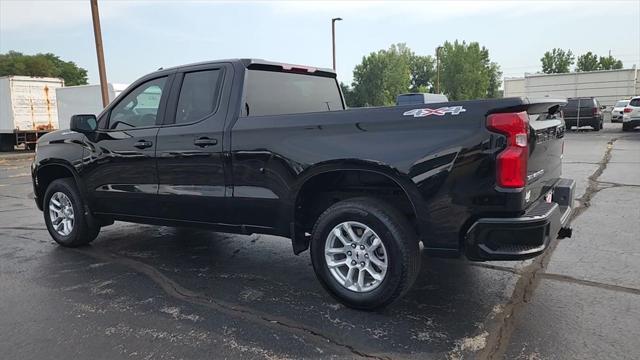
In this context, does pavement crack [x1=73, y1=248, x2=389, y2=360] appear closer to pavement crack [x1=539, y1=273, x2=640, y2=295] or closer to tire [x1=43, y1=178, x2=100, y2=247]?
tire [x1=43, y1=178, x2=100, y2=247]

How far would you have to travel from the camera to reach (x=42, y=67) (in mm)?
80375

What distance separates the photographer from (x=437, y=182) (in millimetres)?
3354

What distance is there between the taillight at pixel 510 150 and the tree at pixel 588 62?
9349 cm

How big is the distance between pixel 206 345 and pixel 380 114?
6.26 feet

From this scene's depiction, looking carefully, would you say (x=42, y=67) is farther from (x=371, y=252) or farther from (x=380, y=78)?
(x=371, y=252)

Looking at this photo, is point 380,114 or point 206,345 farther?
point 380,114

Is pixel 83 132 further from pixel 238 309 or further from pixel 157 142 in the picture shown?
pixel 238 309

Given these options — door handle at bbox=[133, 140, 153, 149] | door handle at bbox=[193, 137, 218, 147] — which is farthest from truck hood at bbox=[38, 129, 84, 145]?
door handle at bbox=[193, 137, 218, 147]

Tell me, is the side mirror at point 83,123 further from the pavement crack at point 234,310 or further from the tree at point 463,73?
the tree at point 463,73

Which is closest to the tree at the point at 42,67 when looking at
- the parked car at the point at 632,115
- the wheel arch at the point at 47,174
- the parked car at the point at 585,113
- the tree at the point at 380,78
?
the tree at the point at 380,78

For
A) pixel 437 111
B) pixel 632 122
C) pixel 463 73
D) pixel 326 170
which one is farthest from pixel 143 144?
pixel 463 73

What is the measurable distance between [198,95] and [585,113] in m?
24.9

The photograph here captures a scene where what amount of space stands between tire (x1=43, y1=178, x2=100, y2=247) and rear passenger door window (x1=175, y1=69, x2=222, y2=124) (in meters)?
1.79

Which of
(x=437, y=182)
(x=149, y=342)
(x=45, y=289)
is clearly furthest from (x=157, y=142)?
(x=437, y=182)
